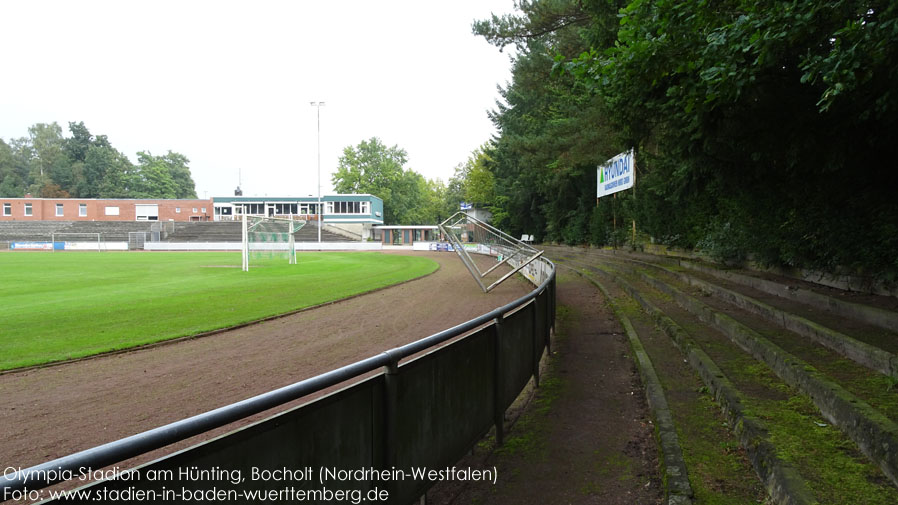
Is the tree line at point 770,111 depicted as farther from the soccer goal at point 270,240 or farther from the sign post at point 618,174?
the soccer goal at point 270,240

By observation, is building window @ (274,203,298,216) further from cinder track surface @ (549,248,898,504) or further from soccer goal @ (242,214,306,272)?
cinder track surface @ (549,248,898,504)

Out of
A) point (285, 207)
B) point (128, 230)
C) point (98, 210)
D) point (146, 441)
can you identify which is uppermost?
point (285, 207)

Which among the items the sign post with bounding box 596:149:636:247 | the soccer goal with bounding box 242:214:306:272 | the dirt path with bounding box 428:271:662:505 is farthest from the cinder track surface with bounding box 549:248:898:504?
the soccer goal with bounding box 242:214:306:272

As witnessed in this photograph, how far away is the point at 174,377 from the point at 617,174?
62.6 feet

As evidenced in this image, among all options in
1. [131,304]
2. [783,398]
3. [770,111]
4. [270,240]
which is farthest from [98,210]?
[783,398]

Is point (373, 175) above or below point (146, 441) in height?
above

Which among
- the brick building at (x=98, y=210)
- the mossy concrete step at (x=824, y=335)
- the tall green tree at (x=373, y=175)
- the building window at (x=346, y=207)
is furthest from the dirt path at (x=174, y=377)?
the tall green tree at (x=373, y=175)

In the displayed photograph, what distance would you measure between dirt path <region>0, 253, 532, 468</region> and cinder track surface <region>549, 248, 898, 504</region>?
14.6ft

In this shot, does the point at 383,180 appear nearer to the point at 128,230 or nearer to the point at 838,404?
the point at 128,230

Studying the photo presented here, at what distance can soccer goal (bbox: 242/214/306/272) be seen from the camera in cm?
3300

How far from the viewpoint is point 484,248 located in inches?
804

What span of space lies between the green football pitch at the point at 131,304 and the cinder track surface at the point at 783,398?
29.1 feet

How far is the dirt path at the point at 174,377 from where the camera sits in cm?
534

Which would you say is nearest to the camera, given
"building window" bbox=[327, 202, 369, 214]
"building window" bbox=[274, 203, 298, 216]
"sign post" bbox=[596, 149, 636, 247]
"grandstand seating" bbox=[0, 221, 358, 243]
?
"sign post" bbox=[596, 149, 636, 247]
